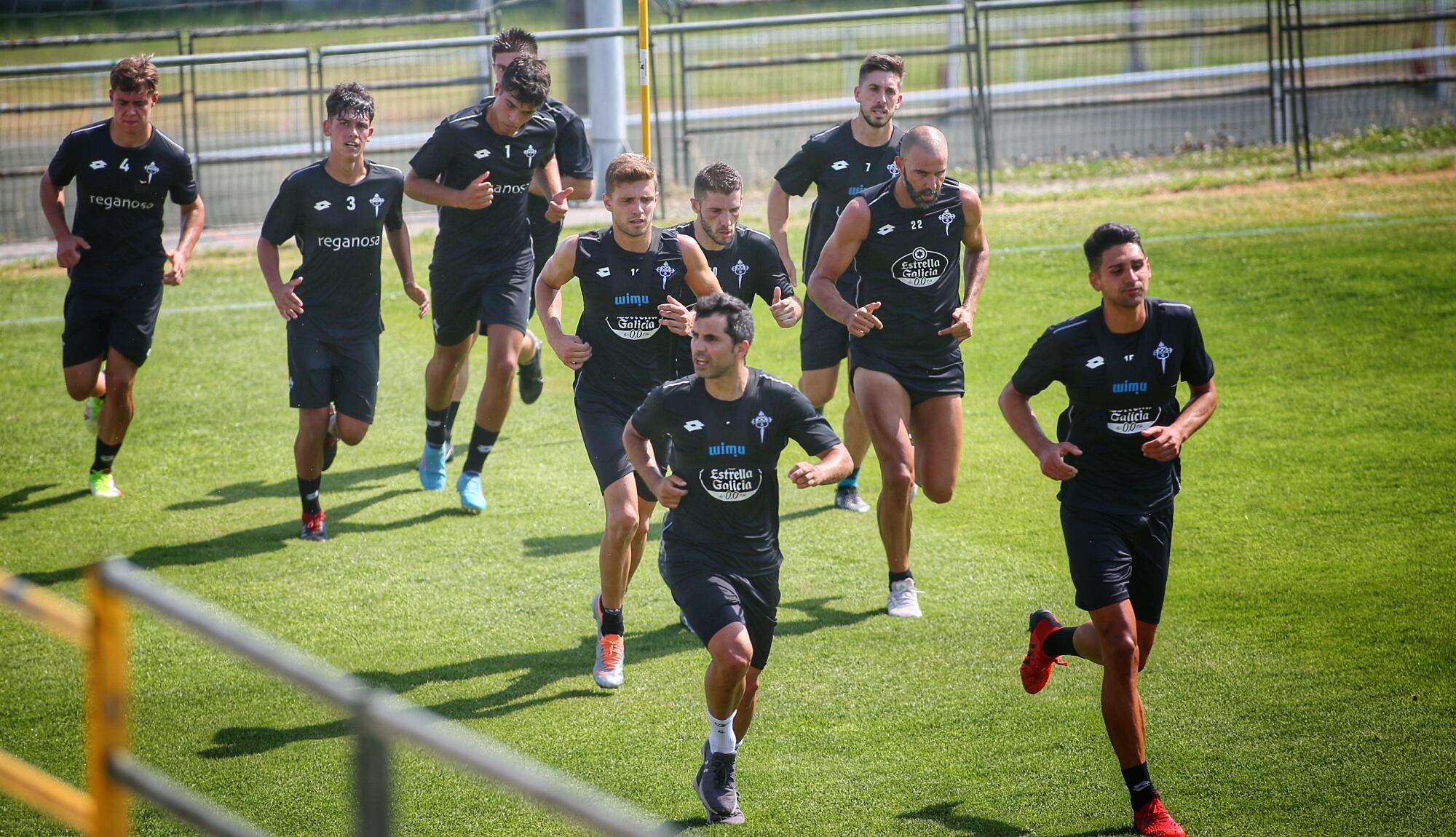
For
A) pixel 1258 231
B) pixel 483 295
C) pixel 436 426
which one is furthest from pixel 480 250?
pixel 1258 231

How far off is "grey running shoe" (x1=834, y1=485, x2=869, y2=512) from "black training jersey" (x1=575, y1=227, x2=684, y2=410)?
2.44m

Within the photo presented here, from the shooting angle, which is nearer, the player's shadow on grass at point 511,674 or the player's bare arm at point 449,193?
the player's shadow on grass at point 511,674

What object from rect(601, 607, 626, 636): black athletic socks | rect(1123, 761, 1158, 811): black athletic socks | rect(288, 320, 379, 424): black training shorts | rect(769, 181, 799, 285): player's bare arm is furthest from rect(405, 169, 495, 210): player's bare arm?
rect(1123, 761, 1158, 811): black athletic socks

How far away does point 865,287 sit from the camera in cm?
762

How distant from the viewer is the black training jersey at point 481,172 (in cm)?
893

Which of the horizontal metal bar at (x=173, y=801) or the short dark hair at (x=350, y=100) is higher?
the short dark hair at (x=350, y=100)

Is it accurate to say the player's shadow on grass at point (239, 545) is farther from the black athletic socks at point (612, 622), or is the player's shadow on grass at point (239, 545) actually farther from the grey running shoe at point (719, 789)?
the grey running shoe at point (719, 789)

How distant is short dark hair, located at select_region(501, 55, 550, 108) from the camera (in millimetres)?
8367

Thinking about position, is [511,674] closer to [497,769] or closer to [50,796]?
[50,796]

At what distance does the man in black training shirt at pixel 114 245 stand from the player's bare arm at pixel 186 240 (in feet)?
0.04

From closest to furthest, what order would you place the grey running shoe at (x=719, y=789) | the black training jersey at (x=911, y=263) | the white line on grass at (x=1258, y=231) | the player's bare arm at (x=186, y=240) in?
1. the grey running shoe at (x=719, y=789)
2. the black training jersey at (x=911, y=263)
3. the player's bare arm at (x=186, y=240)
4. the white line on grass at (x=1258, y=231)

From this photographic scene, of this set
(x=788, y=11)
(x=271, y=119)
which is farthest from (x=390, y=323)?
(x=788, y=11)

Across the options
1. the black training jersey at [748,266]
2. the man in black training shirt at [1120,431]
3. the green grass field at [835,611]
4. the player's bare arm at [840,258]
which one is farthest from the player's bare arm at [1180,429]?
the black training jersey at [748,266]

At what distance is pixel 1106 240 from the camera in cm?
558
